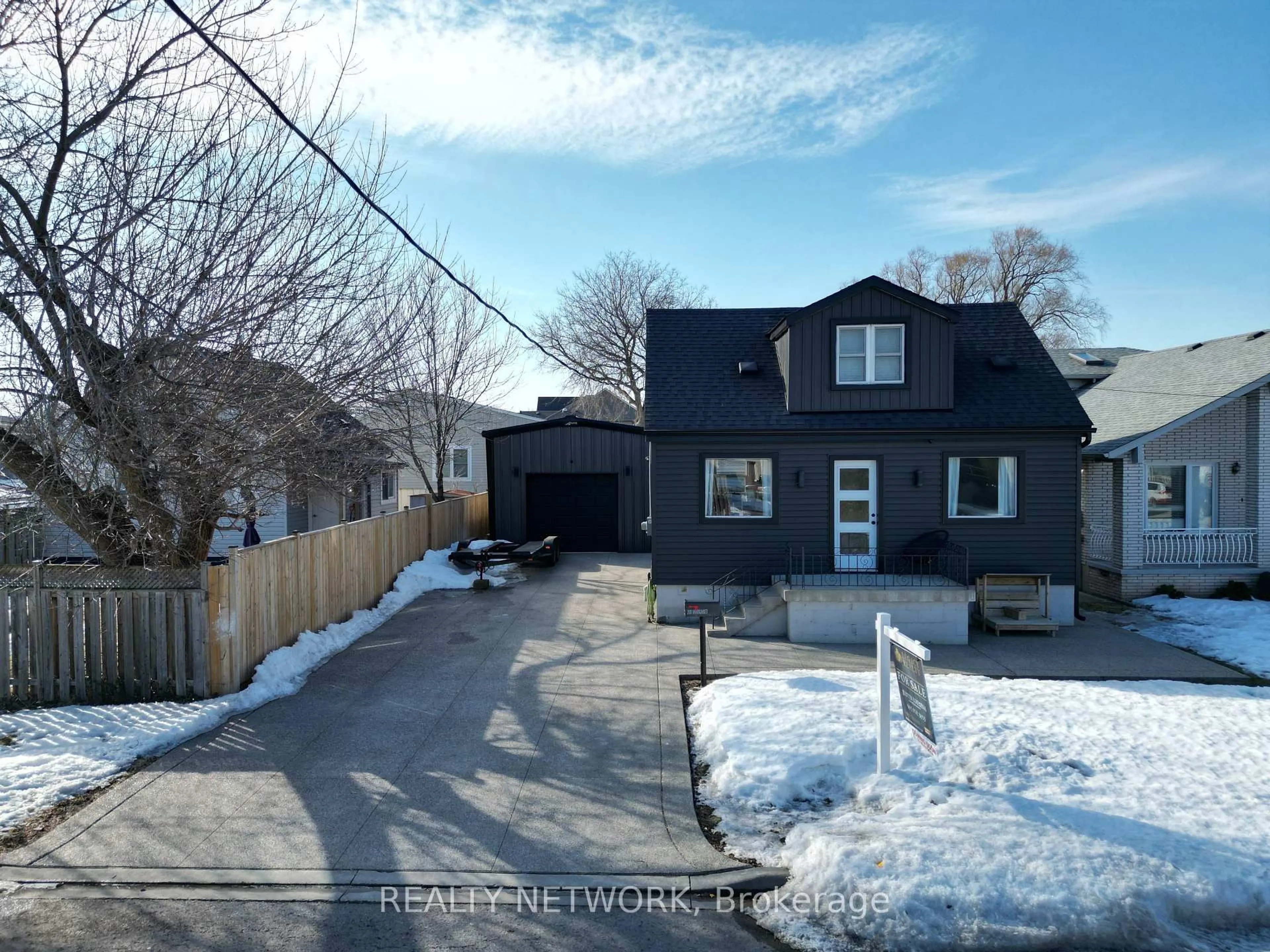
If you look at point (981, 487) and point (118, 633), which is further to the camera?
point (981, 487)

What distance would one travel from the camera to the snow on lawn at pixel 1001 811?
14.9 ft

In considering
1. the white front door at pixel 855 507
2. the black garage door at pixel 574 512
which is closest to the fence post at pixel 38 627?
the white front door at pixel 855 507

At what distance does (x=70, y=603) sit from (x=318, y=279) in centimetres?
419

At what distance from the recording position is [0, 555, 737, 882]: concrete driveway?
5.25 metres

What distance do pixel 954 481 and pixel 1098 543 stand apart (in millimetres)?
5703

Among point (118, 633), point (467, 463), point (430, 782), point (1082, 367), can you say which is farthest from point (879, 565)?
point (467, 463)

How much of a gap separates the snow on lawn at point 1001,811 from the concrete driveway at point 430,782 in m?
0.64

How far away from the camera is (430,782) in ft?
21.0

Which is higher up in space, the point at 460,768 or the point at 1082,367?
the point at 1082,367

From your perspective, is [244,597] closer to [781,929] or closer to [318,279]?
[318,279]

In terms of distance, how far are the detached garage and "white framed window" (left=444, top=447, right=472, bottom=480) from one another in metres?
9.89

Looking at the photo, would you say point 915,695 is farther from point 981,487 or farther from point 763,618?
point 981,487

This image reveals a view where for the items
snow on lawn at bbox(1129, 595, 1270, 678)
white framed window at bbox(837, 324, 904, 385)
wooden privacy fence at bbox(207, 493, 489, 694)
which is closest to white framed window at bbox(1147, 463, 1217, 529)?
snow on lawn at bbox(1129, 595, 1270, 678)

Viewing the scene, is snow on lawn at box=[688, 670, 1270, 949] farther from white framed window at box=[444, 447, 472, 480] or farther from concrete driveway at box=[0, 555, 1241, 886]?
white framed window at box=[444, 447, 472, 480]
